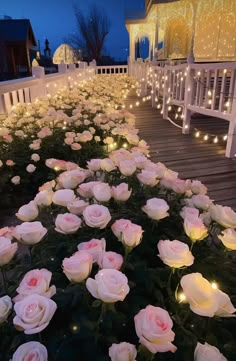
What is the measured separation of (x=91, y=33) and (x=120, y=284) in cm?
2236

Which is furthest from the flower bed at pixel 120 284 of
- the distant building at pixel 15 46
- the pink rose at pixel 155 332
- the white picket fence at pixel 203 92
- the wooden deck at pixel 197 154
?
the distant building at pixel 15 46

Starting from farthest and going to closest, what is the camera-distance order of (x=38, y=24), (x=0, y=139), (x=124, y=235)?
(x=38, y=24)
(x=0, y=139)
(x=124, y=235)

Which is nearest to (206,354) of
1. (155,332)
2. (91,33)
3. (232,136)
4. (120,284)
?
(155,332)

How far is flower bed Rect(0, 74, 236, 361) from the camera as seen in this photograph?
2.46ft

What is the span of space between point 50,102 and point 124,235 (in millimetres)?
4587

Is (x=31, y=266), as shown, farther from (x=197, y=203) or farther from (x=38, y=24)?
(x=38, y=24)

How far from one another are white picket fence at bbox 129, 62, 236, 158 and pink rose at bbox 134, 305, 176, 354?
3581mm

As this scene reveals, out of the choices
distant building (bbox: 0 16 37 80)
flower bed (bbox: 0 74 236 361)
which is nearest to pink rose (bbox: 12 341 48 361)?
flower bed (bbox: 0 74 236 361)

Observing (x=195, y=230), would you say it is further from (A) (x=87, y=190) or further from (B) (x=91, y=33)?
(B) (x=91, y=33)

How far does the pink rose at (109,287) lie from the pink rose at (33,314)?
0.12 m

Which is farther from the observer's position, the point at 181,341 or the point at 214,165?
the point at 214,165

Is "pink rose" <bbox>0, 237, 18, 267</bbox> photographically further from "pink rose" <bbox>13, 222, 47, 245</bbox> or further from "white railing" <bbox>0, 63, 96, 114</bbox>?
"white railing" <bbox>0, 63, 96, 114</bbox>

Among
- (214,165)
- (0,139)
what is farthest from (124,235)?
(214,165)

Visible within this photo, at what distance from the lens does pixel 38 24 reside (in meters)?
108
